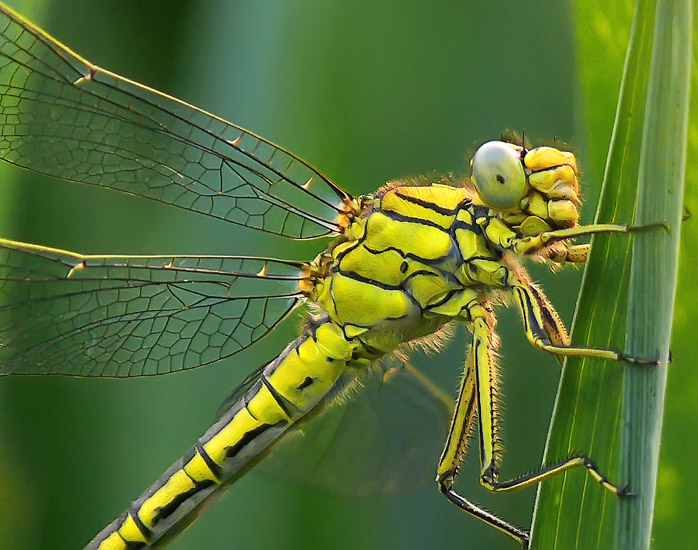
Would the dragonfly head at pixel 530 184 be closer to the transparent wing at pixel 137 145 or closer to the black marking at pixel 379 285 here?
the black marking at pixel 379 285

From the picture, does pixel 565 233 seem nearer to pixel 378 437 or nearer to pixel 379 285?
pixel 379 285

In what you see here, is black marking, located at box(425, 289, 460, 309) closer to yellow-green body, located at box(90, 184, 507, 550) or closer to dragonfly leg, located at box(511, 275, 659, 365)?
yellow-green body, located at box(90, 184, 507, 550)

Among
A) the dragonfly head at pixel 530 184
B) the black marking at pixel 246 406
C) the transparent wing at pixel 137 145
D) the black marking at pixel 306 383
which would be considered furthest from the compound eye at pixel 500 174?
the black marking at pixel 246 406

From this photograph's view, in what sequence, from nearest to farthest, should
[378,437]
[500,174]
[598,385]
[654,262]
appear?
1. [654,262]
2. [598,385]
3. [500,174]
4. [378,437]

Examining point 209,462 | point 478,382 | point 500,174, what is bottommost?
point 209,462

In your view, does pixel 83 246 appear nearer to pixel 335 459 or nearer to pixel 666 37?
pixel 335 459

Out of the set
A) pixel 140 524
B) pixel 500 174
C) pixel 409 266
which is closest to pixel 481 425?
pixel 409 266

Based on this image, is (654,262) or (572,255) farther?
(572,255)
